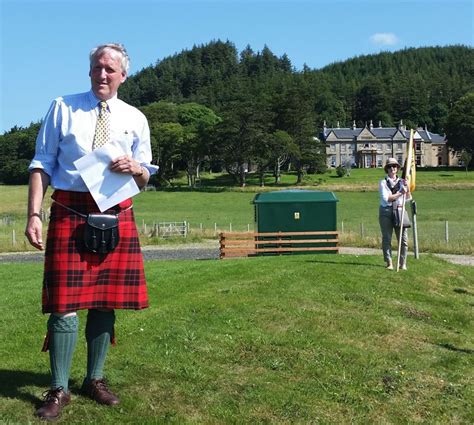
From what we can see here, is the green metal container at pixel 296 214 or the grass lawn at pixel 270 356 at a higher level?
the green metal container at pixel 296 214

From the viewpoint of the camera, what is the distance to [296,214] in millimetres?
23500

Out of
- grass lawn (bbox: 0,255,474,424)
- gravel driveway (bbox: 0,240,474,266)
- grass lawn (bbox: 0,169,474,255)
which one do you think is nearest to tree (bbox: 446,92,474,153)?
grass lawn (bbox: 0,169,474,255)

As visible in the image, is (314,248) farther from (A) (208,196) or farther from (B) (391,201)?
(A) (208,196)

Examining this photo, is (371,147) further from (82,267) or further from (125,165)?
(82,267)

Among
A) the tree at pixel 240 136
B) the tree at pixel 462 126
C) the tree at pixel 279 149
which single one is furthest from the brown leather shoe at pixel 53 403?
the tree at pixel 462 126

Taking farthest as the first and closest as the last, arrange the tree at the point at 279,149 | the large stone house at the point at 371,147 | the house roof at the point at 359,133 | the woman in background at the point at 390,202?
the house roof at the point at 359,133
the large stone house at the point at 371,147
the tree at the point at 279,149
the woman in background at the point at 390,202

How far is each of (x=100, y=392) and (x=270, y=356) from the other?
1.86 metres

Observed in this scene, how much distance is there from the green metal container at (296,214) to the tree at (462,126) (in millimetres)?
108559

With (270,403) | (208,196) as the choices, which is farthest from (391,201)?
(208,196)

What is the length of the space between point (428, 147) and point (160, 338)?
158 m

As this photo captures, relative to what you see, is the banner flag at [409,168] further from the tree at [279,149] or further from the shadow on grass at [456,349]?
the tree at [279,149]

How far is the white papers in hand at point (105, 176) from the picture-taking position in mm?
4016

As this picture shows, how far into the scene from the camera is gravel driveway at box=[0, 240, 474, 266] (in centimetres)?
2349

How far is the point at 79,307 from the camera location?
13.3ft
